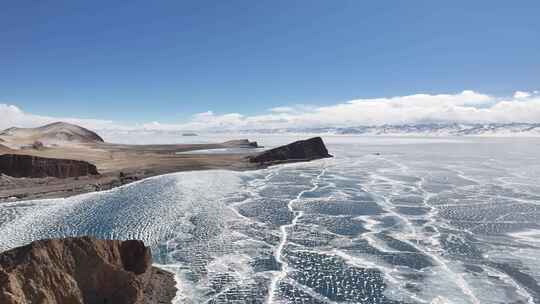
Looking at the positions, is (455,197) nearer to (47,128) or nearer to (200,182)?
(200,182)

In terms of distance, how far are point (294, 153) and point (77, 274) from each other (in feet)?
305

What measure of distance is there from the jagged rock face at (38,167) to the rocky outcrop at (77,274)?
50939mm

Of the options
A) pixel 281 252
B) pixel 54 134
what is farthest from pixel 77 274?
pixel 54 134

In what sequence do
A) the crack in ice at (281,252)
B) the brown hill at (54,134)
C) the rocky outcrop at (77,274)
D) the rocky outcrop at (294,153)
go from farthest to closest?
1. the brown hill at (54,134)
2. the rocky outcrop at (294,153)
3. the crack in ice at (281,252)
4. the rocky outcrop at (77,274)

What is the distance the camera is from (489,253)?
29.2 metres

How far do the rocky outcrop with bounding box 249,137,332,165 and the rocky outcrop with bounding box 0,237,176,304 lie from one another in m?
76.4

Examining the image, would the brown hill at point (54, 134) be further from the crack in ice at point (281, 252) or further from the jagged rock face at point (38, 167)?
the crack in ice at point (281, 252)

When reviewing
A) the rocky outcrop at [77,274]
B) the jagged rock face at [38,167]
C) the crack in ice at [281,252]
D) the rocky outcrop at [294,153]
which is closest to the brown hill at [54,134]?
the rocky outcrop at [294,153]

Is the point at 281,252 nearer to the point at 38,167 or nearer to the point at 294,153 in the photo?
the point at 38,167

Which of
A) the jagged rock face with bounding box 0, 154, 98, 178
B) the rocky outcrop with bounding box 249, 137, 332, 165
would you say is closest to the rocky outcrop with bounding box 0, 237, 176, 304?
the jagged rock face with bounding box 0, 154, 98, 178

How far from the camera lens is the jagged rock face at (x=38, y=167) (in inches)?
2431

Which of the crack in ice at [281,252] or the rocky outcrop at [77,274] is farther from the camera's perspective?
the crack in ice at [281,252]

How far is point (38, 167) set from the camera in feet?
207

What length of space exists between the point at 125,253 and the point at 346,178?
5497 centimetres
